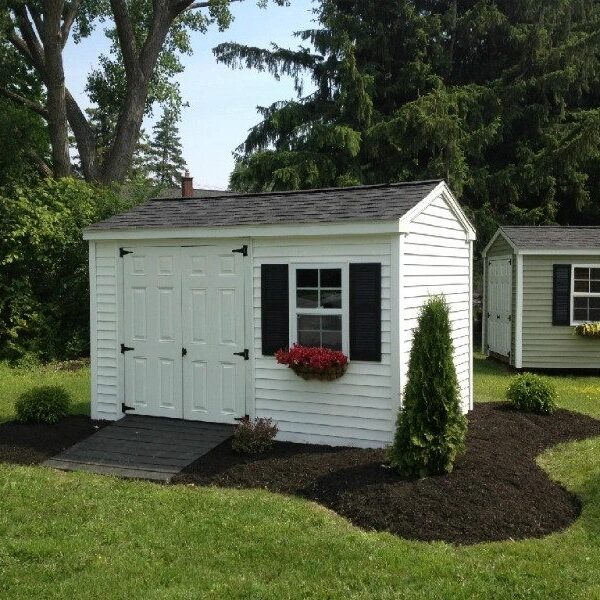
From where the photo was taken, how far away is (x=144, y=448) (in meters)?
8.40

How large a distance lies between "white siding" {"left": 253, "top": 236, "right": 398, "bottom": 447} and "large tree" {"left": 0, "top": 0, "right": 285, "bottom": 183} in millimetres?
13924

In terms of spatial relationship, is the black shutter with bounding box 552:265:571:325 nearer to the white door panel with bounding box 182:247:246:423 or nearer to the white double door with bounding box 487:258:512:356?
the white double door with bounding box 487:258:512:356

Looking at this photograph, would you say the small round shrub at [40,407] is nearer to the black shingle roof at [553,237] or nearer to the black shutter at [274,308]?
the black shutter at [274,308]

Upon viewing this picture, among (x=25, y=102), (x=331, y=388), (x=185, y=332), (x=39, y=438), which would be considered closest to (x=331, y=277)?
(x=331, y=388)

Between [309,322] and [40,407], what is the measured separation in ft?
12.9

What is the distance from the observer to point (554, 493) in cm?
674

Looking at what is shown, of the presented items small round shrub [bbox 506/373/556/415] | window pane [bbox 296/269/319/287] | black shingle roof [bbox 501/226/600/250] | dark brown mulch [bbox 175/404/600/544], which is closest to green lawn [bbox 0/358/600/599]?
dark brown mulch [bbox 175/404/600/544]

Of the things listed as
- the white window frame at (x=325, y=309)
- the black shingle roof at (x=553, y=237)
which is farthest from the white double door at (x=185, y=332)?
the black shingle roof at (x=553, y=237)

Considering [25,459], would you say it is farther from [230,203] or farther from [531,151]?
[531,151]

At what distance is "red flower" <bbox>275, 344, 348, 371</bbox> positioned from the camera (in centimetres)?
796

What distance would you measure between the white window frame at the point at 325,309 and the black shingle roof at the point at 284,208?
1.77 ft

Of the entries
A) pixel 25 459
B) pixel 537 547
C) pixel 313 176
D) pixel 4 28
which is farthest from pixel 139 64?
pixel 537 547

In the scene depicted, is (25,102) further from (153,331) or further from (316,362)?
(316,362)

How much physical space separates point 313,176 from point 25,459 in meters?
14.5
